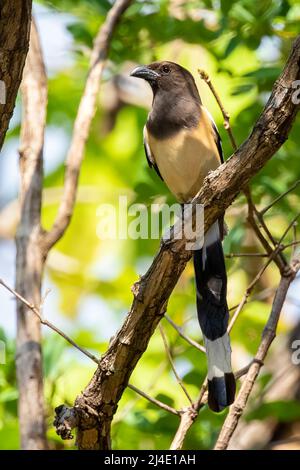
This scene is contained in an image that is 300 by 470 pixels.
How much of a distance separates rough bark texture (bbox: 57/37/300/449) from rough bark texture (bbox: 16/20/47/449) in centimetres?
66

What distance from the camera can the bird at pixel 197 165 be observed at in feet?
14.0

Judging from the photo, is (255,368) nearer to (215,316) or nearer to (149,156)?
(215,316)

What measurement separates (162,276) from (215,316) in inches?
32.7

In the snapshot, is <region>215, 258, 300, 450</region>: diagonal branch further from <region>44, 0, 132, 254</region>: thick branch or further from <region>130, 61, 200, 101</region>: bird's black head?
<region>44, 0, 132, 254</region>: thick branch

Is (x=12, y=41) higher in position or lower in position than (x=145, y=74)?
lower

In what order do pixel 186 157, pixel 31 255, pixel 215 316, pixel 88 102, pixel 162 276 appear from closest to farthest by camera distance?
pixel 162 276 → pixel 215 316 → pixel 186 157 → pixel 31 255 → pixel 88 102

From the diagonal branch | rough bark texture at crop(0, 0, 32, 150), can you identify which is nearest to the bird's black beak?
the diagonal branch

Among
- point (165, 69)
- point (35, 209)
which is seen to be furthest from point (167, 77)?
point (35, 209)

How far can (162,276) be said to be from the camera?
3.51m

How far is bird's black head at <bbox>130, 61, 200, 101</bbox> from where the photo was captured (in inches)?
193

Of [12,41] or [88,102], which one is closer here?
[12,41]

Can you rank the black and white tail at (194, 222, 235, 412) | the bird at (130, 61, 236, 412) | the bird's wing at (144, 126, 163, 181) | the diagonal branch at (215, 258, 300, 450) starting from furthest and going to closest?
the bird's wing at (144, 126, 163, 181) < the bird at (130, 61, 236, 412) < the black and white tail at (194, 222, 235, 412) < the diagonal branch at (215, 258, 300, 450)

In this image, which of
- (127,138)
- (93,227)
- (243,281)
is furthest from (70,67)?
(243,281)

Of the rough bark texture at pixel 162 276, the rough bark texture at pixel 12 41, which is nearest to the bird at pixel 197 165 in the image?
the rough bark texture at pixel 162 276
